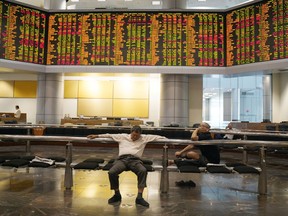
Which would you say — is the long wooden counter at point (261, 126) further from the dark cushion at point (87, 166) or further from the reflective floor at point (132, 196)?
the dark cushion at point (87, 166)

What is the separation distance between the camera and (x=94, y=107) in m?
11.7

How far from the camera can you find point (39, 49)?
398 inches

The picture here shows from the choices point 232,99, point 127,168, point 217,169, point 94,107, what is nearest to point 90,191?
point 127,168

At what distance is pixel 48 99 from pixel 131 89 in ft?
11.0

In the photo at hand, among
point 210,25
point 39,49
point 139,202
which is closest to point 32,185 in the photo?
point 139,202

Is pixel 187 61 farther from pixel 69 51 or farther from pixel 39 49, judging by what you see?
pixel 39 49

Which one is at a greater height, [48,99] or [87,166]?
[48,99]

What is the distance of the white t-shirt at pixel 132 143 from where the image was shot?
3895mm

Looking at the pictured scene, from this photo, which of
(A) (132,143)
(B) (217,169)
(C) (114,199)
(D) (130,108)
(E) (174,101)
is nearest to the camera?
(C) (114,199)

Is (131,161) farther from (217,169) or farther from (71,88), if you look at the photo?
(71,88)

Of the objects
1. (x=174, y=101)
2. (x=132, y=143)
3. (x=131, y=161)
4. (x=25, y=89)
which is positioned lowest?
(x=131, y=161)

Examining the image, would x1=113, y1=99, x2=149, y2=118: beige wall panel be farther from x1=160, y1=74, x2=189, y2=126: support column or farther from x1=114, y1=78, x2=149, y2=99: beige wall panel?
x1=160, y1=74, x2=189, y2=126: support column

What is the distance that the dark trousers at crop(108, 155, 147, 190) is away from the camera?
3.54 m

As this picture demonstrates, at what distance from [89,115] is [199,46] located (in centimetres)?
530
